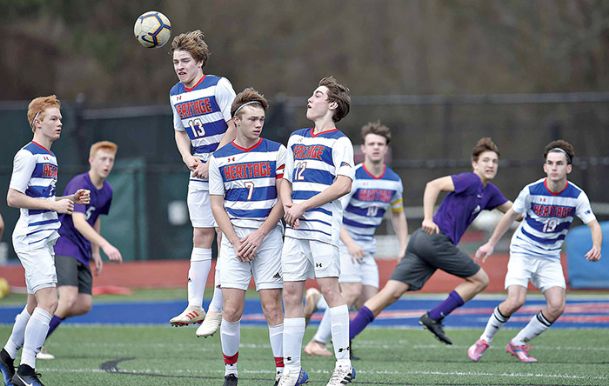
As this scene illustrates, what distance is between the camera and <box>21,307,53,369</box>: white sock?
8750 millimetres

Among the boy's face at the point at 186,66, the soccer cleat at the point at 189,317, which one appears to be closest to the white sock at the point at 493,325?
the soccer cleat at the point at 189,317

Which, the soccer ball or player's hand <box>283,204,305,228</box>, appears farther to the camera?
the soccer ball

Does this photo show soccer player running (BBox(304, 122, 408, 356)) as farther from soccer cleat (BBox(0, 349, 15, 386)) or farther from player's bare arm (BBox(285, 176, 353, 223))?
soccer cleat (BBox(0, 349, 15, 386))

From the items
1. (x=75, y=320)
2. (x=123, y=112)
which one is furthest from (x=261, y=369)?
(x=123, y=112)

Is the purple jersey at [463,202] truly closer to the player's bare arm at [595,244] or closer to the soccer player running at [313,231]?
the player's bare arm at [595,244]

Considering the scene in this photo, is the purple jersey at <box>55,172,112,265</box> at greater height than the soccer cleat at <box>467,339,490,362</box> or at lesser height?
greater

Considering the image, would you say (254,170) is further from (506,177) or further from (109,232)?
(506,177)

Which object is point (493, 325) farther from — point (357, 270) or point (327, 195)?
point (327, 195)

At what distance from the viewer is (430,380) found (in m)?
9.12

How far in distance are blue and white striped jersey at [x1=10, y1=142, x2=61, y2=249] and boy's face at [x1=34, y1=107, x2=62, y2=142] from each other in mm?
120

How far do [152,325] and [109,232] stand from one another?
18.8ft

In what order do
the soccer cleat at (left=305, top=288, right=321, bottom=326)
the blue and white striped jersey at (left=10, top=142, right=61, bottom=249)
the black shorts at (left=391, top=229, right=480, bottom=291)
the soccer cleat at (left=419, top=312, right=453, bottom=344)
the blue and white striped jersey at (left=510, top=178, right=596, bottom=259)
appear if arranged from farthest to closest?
the soccer cleat at (left=305, top=288, right=321, bottom=326), the black shorts at (left=391, top=229, right=480, bottom=291), the soccer cleat at (left=419, top=312, right=453, bottom=344), the blue and white striped jersey at (left=510, top=178, right=596, bottom=259), the blue and white striped jersey at (left=10, top=142, right=61, bottom=249)

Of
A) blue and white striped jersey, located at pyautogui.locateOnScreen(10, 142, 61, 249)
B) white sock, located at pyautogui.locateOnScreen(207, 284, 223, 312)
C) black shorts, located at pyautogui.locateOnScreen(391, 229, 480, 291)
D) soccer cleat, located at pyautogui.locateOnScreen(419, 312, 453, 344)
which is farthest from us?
black shorts, located at pyautogui.locateOnScreen(391, 229, 480, 291)

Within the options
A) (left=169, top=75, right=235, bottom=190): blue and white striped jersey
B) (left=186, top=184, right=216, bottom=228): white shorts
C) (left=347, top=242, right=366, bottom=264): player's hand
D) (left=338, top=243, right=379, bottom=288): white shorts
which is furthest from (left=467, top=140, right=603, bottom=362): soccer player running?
(left=169, top=75, right=235, bottom=190): blue and white striped jersey
